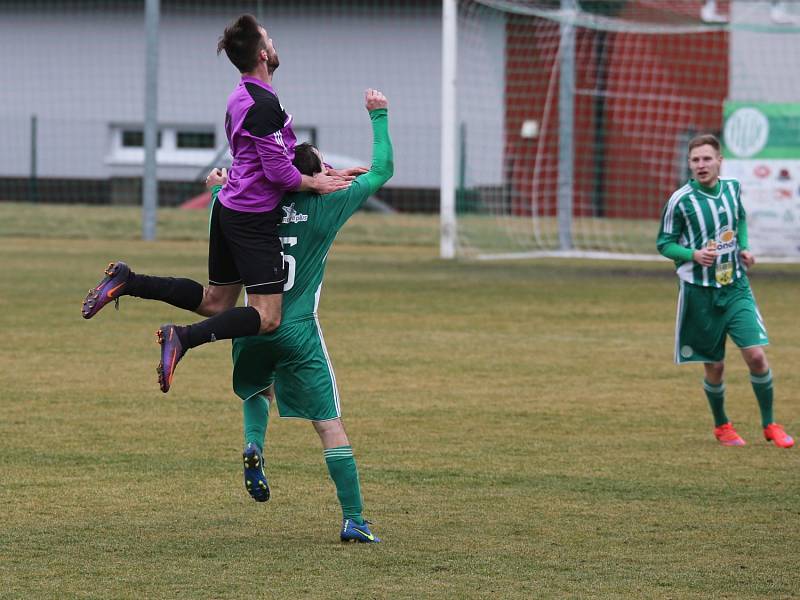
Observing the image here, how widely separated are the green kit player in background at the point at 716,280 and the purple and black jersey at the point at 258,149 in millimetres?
3187

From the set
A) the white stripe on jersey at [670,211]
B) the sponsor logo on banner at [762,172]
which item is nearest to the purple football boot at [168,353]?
the white stripe on jersey at [670,211]

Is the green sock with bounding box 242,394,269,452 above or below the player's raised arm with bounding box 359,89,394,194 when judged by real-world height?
below

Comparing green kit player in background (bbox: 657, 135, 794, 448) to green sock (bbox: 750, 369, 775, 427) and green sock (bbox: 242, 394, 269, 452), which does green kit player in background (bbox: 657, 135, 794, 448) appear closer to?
green sock (bbox: 750, 369, 775, 427)

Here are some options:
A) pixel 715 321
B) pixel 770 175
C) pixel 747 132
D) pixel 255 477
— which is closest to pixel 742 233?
pixel 715 321

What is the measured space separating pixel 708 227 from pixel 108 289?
3692 mm

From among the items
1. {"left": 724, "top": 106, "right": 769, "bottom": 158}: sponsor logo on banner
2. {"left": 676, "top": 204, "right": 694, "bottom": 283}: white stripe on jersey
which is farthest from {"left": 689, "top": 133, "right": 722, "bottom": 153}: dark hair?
{"left": 724, "top": 106, "right": 769, "bottom": 158}: sponsor logo on banner

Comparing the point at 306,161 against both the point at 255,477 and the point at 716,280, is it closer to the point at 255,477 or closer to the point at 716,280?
the point at 255,477

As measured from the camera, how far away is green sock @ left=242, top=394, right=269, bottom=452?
232 inches

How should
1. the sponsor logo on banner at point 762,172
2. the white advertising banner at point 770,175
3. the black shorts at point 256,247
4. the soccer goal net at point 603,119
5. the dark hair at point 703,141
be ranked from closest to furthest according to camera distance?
the black shorts at point 256,247 → the dark hair at point 703,141 → the white advertising banner at point 770,175 → the sponsor logo on banner at point 762,172 → the soccer goal net at point 603,119

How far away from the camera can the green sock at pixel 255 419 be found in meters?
5.89

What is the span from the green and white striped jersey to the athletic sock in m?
3.09

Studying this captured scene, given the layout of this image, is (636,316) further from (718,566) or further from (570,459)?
(718,566)

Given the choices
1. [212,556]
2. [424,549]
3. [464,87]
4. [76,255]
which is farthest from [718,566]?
[464,87]

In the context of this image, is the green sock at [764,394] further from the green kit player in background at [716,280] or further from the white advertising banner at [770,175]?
the white advertising banner at [770,175]
